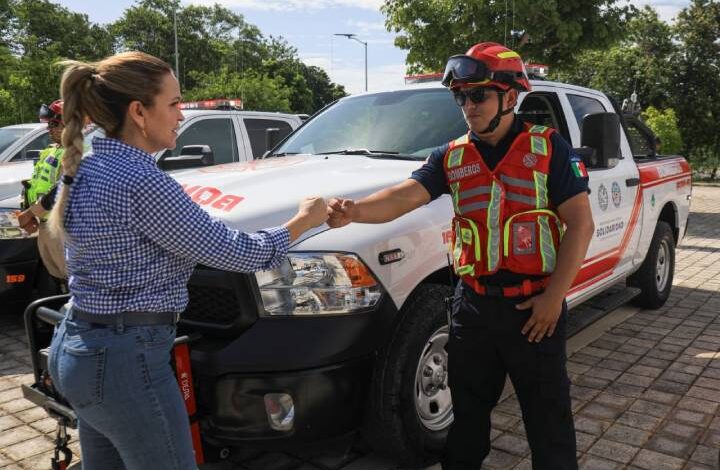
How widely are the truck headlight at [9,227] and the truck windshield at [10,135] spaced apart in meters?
2.82

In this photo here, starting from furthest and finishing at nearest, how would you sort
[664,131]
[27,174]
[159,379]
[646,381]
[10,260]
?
[664,131] → [27,174] → [10,260] → [646,381] → [159,379]

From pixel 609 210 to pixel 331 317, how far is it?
2754mm

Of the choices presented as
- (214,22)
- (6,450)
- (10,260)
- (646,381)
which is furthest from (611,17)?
(214,22)

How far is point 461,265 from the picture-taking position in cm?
247

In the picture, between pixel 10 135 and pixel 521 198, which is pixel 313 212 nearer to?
pixel 521 198

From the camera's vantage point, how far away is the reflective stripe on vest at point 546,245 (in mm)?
2307

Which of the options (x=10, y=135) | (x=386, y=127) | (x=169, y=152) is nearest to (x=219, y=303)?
(x=386, y=127)

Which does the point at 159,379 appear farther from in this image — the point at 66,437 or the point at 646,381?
the point at 646,381

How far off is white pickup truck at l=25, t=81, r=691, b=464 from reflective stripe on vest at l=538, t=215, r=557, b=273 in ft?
2.35

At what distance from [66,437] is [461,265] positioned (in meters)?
1.62

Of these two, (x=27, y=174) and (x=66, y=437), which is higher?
(x=27, y=174)

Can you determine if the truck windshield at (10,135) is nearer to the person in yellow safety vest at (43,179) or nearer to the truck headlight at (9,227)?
the truck headlight at (9,227)

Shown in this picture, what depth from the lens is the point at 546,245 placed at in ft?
7.60

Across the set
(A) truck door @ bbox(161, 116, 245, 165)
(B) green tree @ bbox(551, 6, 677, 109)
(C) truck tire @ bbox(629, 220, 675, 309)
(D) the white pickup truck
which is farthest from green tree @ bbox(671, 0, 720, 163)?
(D) the white pickup truck
